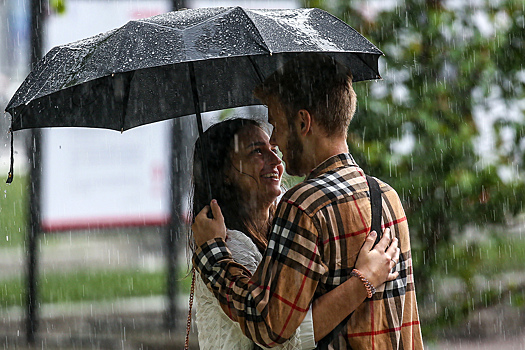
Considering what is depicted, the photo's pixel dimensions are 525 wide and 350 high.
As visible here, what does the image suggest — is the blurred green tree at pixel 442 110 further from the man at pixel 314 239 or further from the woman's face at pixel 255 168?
the man at pixel 314 239

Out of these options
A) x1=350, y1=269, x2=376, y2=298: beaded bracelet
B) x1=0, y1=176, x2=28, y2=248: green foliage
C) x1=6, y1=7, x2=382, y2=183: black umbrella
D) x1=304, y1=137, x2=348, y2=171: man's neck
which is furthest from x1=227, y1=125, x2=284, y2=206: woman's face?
x1=0, y1=176, x2=28, y2=248: green foliage

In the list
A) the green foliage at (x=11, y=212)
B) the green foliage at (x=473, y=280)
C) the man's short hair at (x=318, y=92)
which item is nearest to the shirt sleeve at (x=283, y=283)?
the man's short hair at (x=318, y=92)

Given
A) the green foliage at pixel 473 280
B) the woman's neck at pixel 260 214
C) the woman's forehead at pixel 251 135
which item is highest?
the woman's forehead at pixel 251 135

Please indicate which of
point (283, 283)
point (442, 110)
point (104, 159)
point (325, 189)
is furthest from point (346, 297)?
point (104, 159)

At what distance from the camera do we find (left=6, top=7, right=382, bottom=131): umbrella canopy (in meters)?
2.10

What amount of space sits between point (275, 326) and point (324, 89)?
0.77 meters

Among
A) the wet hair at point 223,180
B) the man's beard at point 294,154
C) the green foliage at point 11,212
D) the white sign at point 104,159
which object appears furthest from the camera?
the green foliage at point 11,212

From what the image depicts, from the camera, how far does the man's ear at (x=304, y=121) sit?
85.2 inches

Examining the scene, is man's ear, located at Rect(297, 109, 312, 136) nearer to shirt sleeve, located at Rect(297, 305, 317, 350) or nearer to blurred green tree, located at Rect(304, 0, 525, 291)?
shirt sleeve, located at Rect(297, 305, 317, 350)

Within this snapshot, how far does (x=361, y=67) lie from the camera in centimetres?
290

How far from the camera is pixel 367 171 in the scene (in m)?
4.18

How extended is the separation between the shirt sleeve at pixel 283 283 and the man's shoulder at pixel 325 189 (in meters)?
0.03

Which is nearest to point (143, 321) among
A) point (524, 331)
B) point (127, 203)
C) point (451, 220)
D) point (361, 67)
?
point (127, 203)

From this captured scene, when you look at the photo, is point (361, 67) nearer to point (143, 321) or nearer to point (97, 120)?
point (97, 120)
